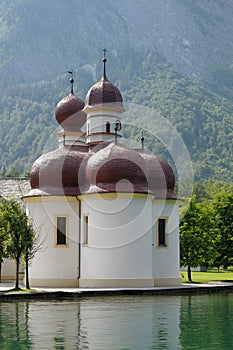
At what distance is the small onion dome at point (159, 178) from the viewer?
35.9 metres

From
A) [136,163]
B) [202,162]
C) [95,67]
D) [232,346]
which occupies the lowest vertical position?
[232,346]

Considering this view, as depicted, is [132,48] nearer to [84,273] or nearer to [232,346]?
[84,273]

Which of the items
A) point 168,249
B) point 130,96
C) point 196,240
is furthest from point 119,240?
point 130,96

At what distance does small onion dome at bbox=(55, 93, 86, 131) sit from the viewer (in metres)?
41.2

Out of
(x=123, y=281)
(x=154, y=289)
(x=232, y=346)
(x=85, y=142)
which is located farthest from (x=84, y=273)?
(x=232, y=346)

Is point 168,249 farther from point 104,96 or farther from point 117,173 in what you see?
point 104,96

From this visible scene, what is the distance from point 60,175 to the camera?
35.2 meters

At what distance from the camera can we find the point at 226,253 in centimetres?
4812

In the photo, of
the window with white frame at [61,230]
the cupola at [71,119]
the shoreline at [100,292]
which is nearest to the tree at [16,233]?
the shoreline at [100,292]

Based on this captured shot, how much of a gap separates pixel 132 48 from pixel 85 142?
536 feet

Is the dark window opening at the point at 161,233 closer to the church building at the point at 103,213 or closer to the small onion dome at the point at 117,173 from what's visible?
the church building at the point at 103,213

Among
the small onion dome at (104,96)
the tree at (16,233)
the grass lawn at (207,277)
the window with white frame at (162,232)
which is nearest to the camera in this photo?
the tree at (16,233)

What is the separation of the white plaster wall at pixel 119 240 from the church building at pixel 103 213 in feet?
0.16

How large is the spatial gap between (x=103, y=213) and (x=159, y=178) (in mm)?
4945
